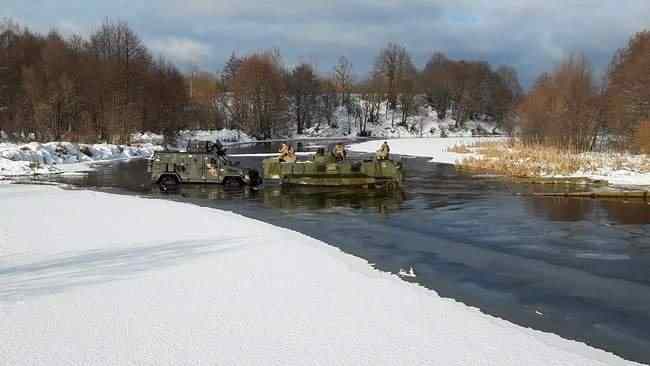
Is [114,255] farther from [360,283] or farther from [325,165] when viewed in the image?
[325,165]

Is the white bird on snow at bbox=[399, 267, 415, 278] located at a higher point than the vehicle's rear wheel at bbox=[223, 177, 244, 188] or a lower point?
lower

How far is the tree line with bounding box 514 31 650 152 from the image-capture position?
145ft

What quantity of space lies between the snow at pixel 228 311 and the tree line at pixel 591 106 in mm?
38364

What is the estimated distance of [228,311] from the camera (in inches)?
282

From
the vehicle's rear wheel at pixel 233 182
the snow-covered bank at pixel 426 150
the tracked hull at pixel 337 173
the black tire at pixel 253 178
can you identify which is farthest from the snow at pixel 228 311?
the snow-covered bank at pixel 426 150

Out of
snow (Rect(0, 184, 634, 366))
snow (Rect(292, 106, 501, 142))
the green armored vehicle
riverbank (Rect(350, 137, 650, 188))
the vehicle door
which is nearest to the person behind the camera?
snow (Rect(0, 184, 634, 366))

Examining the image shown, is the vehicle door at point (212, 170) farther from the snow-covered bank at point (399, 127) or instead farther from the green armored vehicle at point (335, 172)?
the snow-covered bank at point (399, 127)

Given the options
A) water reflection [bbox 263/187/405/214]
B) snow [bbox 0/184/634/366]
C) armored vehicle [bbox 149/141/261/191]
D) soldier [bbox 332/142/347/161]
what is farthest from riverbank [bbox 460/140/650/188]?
snow [bbox 0/184/634/366]

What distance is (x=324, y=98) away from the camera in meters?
127

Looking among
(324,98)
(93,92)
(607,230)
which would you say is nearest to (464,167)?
(607,230)

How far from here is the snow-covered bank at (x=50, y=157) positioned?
106 ft

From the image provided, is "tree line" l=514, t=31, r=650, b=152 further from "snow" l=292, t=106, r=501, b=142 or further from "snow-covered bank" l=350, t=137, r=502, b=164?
"snow" l=292, t=106, r=501, b=142

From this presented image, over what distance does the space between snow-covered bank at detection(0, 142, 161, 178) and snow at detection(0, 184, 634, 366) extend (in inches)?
905

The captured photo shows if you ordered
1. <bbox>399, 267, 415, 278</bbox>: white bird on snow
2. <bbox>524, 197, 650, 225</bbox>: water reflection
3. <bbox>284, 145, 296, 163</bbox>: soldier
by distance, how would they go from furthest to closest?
<bbox>284, 145, 296, 163</bbox>: soldier < <bbox>524, 197, 650, 225</bbox>: water reflection < <bbox>399, 267, 415, 278</bbox>: white bird on snow
